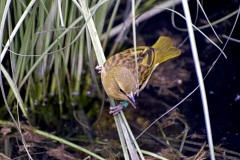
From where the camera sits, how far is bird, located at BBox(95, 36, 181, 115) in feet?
7.78

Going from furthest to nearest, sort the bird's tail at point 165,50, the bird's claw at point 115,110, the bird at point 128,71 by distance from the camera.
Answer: the bird's tail at point 165,50
the bird at point 128,71
the bird's claw at point 115,110

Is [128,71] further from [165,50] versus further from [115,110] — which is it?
[165,50]

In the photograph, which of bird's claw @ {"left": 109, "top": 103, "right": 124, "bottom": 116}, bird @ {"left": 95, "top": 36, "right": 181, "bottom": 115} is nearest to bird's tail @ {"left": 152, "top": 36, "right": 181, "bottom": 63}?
bird @ {"left": 95, "top": 36, "right": 181, "bottom": 115}

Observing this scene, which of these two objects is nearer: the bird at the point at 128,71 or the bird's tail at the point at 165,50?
the bird at the point at 128,71

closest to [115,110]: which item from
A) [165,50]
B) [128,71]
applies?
[128,71]

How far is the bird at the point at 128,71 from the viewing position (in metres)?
2.37

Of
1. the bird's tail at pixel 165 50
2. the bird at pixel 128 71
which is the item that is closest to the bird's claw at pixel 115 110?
the bird at pixel 128 71

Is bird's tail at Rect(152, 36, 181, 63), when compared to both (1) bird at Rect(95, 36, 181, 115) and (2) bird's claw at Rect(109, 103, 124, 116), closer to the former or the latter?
(1) bird at Rect(95, 36, 181, 115)

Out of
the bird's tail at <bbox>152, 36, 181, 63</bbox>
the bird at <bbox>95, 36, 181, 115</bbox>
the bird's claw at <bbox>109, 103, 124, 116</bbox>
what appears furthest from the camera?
the bird's tail at <bbox>152, 36, 181, 63</bbox>

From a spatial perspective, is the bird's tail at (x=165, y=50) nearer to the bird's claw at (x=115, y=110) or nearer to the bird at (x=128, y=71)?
the bird at (x=128, y=71)

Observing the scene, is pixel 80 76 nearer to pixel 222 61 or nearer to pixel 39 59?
pixel 39 59

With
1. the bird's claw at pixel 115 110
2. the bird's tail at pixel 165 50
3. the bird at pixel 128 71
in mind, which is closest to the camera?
the bird's claw at pixel 115 110

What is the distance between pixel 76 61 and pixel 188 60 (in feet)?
2.44

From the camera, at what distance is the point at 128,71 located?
2.44m
